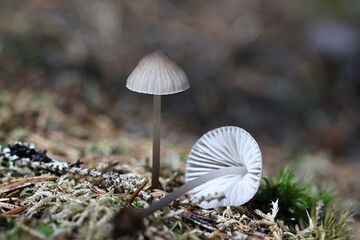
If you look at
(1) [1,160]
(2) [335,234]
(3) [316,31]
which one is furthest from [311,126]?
(1) [1,160]

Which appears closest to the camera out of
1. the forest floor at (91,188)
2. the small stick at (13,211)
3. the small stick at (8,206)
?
the forest floor at (91,188)

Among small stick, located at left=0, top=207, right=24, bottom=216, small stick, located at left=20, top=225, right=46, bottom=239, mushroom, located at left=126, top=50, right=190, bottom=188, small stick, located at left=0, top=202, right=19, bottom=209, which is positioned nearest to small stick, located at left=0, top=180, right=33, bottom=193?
small stick, located at left=0, top=202, right=19, bottom=209

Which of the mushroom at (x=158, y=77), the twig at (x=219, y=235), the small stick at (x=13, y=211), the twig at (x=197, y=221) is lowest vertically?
the twig at (x=219, y=235)

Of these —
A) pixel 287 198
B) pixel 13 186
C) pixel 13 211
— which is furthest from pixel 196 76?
pixel 13 211

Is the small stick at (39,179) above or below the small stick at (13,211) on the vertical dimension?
above

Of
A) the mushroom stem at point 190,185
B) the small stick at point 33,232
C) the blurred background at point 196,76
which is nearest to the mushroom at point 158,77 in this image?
the mushroom stem at point 190,185

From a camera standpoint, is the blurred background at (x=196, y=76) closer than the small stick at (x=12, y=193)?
No

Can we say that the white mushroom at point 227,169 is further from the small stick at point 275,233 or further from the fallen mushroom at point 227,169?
the small stick at point 275,233

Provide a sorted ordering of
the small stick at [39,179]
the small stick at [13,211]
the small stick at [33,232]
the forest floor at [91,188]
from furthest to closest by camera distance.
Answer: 1. the small stick at [39,179]
2. the small stick at [13,211]
3. the forest floor at [91,188]
4. the small stick at [33,232]

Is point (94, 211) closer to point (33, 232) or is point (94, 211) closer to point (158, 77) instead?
point (33, 232)
